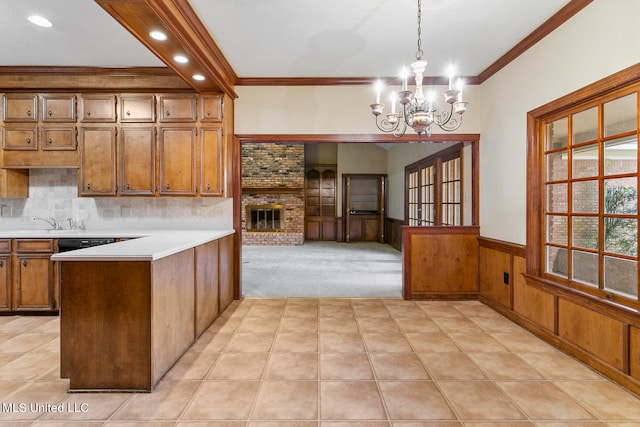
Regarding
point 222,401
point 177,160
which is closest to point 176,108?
point 177,160

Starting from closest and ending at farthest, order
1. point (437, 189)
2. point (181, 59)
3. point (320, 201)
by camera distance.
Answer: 1. point (181, 59)
2. point (437, 189)
3. point (320, 201)

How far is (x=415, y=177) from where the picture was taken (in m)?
7.11

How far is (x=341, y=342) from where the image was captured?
2.84 m

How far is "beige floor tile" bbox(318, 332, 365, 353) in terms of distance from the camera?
2.68 m

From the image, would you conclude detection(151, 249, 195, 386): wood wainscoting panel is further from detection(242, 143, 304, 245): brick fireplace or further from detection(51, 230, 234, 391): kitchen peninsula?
detection(242, 143, 304, 245): brick fireplace

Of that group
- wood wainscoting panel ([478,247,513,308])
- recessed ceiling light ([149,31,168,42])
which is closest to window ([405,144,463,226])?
wood wainscoting panel ([478,247,513,308])

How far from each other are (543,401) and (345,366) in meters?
1.22

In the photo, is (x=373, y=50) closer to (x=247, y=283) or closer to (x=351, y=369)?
(x=351, y=369)

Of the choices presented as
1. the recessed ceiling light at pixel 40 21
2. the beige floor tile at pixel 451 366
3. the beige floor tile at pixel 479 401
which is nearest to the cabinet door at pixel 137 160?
the recessed ceiling light at pixel 40 21

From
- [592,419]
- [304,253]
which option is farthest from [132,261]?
[304,253]

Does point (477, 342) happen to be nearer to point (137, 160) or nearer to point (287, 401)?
point (287, 401)

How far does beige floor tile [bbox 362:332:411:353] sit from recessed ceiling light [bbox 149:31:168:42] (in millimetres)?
2901

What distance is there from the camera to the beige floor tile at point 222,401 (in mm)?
1847

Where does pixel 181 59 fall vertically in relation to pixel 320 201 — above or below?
above
